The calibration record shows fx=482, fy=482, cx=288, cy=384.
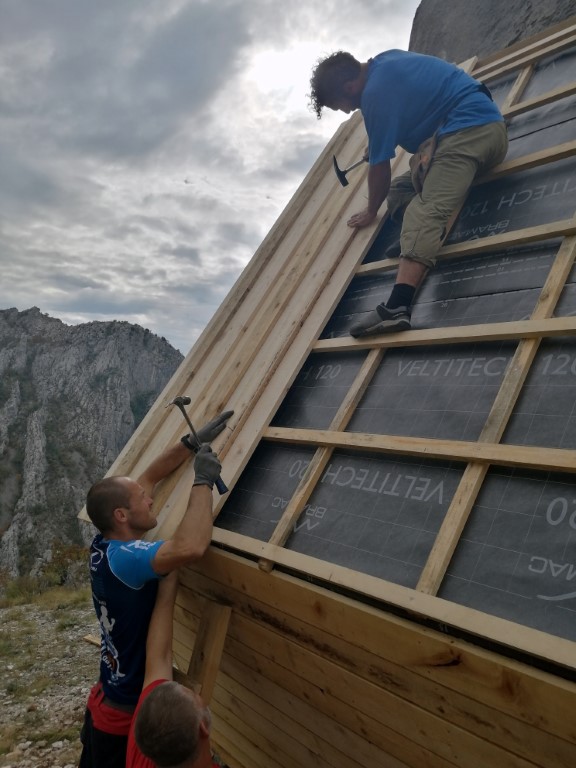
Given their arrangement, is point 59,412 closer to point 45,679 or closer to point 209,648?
point 45,679

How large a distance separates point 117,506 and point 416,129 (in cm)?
336

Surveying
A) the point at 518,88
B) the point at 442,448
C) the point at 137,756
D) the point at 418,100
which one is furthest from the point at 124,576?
the point at 518,88

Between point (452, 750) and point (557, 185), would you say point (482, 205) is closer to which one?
point (557, 185)

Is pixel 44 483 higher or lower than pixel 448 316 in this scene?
lower

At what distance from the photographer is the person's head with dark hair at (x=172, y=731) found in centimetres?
200

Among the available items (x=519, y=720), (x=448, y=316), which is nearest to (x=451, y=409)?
(x=448, y=316)

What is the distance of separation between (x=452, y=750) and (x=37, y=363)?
8340cm

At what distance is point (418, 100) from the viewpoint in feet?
11.4

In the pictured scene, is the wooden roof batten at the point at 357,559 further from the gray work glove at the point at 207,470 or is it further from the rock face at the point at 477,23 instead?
the rock face at the point at 477,23

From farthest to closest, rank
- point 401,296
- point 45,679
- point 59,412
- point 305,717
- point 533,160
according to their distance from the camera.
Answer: point 59,412, point 45,679, point 533,160, point 401,296, point 305,717

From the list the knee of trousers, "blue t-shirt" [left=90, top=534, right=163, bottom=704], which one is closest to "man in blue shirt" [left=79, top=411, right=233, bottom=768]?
"blue t-shirt" [left=90, top=534, right=163, bottom=704]

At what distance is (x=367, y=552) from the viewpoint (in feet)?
7.36

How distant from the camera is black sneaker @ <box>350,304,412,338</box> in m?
3.01

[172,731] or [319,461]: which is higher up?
[319,461]
